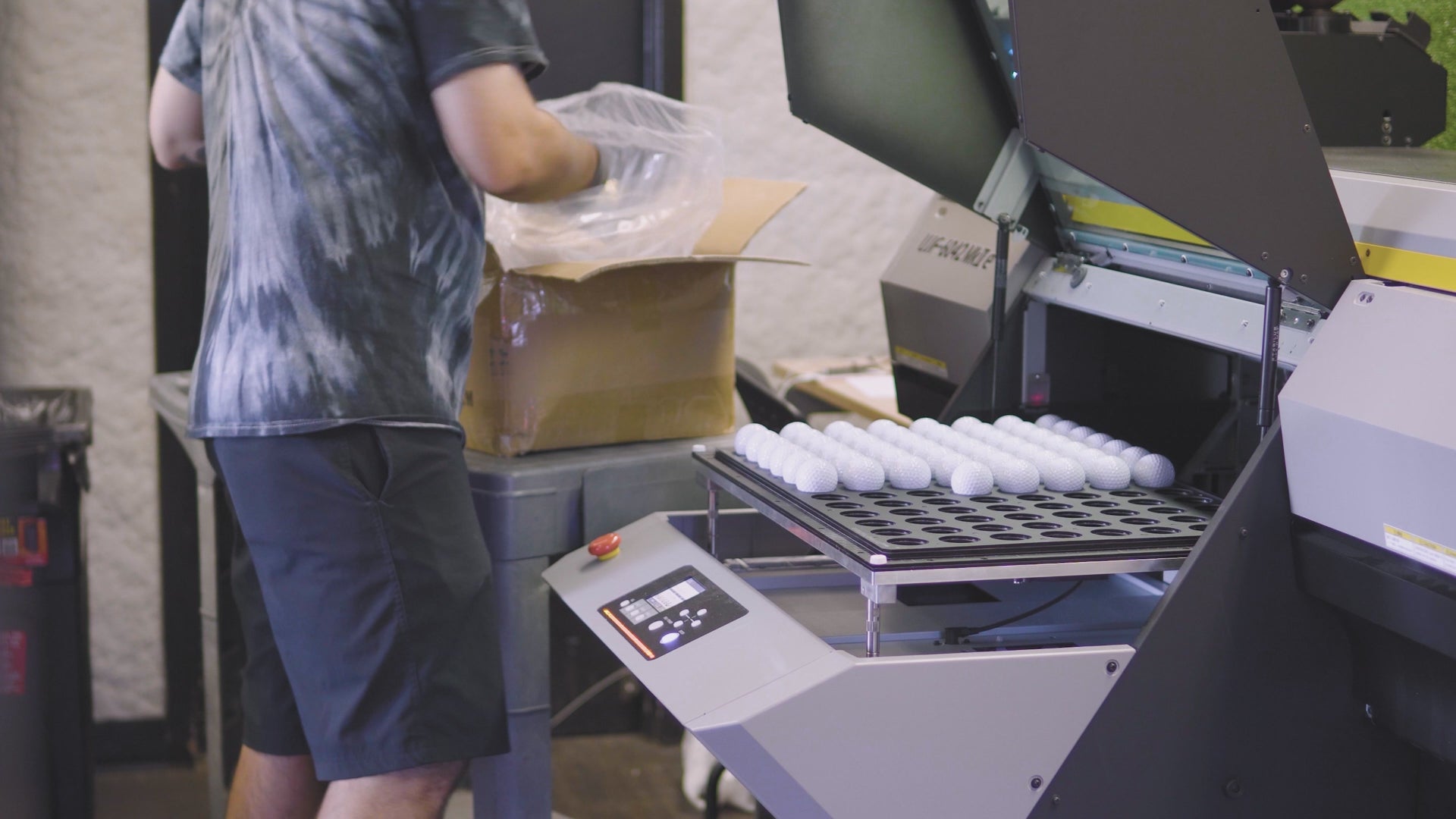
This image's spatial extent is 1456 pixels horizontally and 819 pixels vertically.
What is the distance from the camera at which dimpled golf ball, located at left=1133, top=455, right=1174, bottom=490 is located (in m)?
1.23

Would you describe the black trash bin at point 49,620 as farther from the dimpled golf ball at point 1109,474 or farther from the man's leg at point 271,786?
the dimpled golf ball at point 1109,474

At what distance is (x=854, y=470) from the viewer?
1.20 meters

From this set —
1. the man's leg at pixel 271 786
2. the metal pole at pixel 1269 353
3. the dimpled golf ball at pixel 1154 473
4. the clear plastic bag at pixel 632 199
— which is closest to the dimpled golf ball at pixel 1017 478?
the dimpled golf ball at pixel 1154 473

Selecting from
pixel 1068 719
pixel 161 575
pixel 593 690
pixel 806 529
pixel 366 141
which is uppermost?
pixel 366 141

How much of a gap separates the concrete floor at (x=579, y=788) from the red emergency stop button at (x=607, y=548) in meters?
1.27

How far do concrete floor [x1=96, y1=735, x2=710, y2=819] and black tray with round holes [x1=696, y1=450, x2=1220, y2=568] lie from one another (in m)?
1.52

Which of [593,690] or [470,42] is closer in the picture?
[470,42]

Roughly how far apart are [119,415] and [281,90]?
5.41 ft

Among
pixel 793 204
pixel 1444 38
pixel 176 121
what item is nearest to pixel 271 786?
pixel 176 121

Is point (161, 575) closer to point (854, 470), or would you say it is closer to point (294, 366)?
point (294, 366)

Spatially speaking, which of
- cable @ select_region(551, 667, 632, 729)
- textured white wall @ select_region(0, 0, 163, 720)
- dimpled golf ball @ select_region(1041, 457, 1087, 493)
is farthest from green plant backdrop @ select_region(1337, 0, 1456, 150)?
textured white wall @ select_region(0, 0, 163, 720)

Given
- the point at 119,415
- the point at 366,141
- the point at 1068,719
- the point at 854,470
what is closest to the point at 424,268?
the point at 366,141

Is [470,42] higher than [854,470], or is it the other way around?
[470,42]

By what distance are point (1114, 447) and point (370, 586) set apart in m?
0.75
